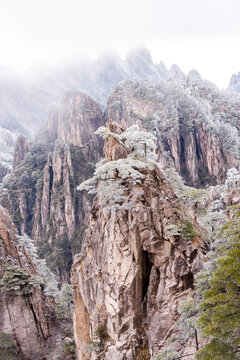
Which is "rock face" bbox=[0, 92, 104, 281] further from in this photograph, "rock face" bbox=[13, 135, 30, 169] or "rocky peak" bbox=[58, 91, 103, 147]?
"rock face" bbox=[13, 135, 30, 169]

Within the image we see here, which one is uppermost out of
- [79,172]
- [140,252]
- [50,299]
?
[79,172]

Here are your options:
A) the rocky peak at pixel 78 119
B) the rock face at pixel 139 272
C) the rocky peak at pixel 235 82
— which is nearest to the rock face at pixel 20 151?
the rocky peak at pixel 78 119

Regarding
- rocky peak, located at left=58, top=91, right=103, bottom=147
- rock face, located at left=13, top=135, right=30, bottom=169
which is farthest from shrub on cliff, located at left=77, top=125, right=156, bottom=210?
rock face, located at left=13, top=135, right=30, bottom=169

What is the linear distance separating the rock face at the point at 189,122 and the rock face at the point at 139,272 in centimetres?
5218

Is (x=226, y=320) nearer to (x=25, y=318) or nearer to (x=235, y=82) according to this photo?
(x=25, y=318)

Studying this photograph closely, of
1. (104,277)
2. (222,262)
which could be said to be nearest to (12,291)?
(104,277)

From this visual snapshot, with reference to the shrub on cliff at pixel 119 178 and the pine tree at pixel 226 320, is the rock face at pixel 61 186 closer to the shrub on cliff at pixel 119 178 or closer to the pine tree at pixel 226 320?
the shrub on cliff at pixel 119 178

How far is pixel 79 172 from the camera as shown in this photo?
284 ft

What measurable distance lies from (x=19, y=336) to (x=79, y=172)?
6519 cm

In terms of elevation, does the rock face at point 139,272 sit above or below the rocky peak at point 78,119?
below

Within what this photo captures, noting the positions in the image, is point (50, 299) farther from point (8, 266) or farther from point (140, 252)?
point (140, 252)

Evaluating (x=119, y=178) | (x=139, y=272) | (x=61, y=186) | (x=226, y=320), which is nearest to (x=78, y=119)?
(x=61, y=186)

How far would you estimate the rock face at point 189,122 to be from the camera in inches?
2749

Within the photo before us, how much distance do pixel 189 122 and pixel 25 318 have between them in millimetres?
67474
